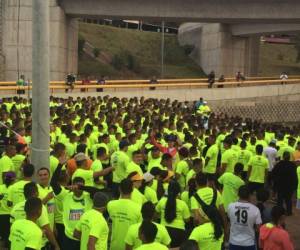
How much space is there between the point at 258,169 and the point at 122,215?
6313mm

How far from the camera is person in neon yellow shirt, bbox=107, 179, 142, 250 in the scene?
741 cm

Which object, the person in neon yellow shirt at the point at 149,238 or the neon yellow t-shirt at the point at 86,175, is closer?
the person in neon yellow shirt at the point at 149,238

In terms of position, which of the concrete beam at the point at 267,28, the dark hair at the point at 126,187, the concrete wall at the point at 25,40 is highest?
the concrete beam at the point at 267,28

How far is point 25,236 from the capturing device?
6.21m

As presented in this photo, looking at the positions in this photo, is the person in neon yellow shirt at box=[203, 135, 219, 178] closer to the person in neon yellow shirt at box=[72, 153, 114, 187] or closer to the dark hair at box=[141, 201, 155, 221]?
the person in neon yellow shirt at box=[72, 153, 114, 187]

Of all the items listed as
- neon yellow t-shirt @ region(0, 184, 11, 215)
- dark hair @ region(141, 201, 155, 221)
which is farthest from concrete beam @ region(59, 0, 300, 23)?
dark hair @ region(141, 201, 155, 221)

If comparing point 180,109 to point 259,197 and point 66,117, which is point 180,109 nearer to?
point 66,117

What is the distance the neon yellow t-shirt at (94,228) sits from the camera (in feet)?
22.2

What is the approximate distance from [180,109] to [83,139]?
1067cm

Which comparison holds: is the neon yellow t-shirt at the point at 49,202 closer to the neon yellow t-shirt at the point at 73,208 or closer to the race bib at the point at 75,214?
the neon yellow t-shirt at the point at 73,208

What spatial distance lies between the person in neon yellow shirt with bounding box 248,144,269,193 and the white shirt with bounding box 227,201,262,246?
16.9 ft

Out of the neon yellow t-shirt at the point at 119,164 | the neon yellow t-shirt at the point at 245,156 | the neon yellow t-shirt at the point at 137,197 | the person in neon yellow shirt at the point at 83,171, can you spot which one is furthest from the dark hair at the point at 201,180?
the neon yellow t-shirt at the point at 245,156

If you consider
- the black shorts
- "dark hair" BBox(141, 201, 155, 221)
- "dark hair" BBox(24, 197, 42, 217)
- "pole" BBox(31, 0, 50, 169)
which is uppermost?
"pole" BBox(31, 0, 50, 169)

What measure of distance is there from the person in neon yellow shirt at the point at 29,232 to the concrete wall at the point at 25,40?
30.1m
